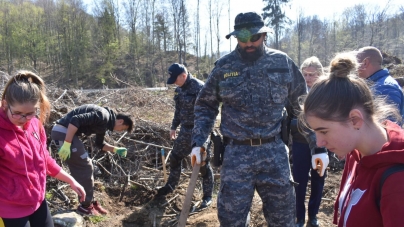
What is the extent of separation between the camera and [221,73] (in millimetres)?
2662

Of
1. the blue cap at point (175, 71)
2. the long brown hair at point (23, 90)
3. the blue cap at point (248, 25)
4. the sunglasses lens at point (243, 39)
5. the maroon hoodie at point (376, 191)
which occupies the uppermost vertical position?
the blue cap at point (248, 25)

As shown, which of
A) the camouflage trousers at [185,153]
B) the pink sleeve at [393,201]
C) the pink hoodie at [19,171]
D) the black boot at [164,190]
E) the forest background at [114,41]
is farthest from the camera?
the forest background at [114,41]

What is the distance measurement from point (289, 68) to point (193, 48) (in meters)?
34.9

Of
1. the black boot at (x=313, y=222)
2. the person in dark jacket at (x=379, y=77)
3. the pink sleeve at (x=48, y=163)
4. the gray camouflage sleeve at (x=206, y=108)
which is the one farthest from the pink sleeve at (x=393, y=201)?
the black boot at (x=313, y=222)

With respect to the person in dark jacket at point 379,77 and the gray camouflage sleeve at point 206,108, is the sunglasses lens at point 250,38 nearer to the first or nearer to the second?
the gray camouflage sleeve at point 206,108

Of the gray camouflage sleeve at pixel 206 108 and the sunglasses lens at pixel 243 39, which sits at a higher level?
the sunglasses lens at pixel 243 39

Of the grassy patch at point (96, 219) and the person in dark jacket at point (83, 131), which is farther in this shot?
the grassy patch at point (96, 219)

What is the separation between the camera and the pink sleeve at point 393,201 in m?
0.98

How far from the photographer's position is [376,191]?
3.67 ft

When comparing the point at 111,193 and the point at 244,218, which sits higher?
the point at 244,218

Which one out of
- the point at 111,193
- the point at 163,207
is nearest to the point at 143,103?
the point at 111,193

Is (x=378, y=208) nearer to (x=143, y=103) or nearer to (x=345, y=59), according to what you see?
(x=345, y=59)

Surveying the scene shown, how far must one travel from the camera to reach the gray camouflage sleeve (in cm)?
271

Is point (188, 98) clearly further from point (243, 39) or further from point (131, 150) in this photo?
point (131, 150)
